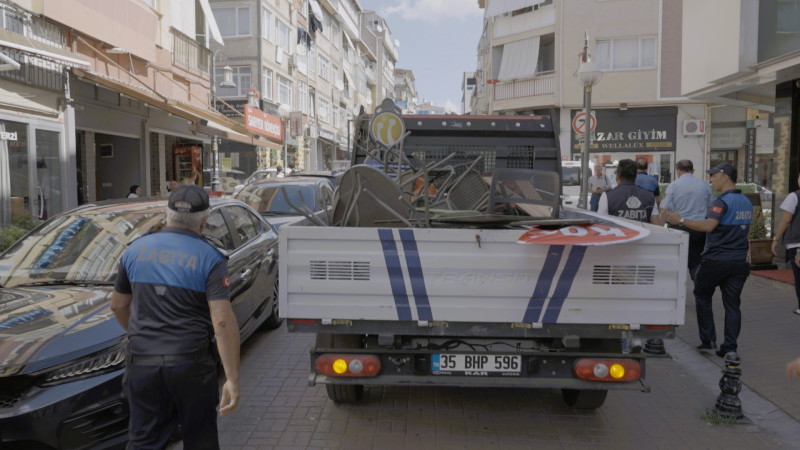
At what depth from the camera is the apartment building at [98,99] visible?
1073 cm

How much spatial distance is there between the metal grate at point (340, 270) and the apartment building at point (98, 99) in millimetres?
7924

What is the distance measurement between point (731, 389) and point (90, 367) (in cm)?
427

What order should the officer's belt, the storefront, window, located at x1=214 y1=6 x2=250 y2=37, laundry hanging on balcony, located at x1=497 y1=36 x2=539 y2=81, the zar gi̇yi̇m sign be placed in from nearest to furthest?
the officer's belt → the storefront → the zar gi̇yi̇m sign → laundry hanging on balcony, located at x1=497 y1=36 x2=539 y2=81 → window, located at x1=214 y1=6 x2=250 y2=37

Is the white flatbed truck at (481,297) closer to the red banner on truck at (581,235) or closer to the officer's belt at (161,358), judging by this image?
the red banner on truck at (581,235)

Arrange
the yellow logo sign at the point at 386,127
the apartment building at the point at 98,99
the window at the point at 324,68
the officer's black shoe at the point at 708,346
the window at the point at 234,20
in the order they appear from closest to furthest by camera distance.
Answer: the officer's black shoe at the point at 708,346 < the yellow logo sign at the point at 386,127 < the apartment building at the point at 98,99 < the window at the point at 234,20 < the window at the point at 324,68

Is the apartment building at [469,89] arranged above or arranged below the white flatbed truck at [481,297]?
above

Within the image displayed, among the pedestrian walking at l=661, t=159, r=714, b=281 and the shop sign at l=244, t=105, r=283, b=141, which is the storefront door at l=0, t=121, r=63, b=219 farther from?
the pedestrian walking at l=661, t=159, r=714, b=281

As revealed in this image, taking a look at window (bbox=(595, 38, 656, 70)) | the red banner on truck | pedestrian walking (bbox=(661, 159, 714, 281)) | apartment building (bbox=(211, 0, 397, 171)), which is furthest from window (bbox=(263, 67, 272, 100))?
the red banner on truck

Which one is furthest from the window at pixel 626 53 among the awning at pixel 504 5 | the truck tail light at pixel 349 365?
the truck tail light at pixel 349 365

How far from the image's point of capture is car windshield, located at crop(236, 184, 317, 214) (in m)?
10.2

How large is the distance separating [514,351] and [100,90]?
42.0 ft

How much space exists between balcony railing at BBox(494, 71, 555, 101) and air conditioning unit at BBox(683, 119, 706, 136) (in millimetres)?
5620

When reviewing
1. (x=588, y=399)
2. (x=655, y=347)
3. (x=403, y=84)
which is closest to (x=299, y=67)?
(x=655, y=347)

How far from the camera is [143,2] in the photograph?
15227 millimetres
